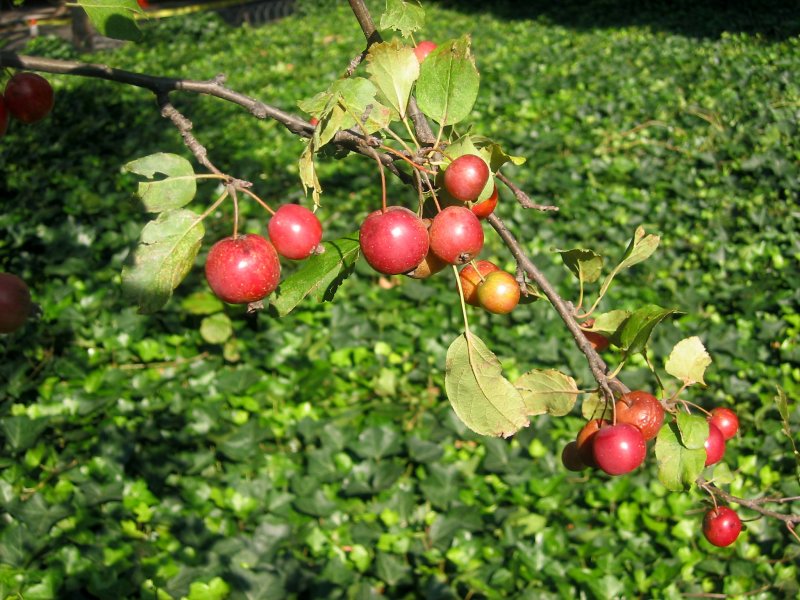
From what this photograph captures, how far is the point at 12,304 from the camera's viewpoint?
3.05ft

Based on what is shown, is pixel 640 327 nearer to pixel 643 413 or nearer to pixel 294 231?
pixel 643 413

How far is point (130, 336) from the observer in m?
2.72

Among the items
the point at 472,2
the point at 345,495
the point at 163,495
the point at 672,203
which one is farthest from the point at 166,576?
the point at 472,2

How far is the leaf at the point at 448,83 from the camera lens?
29.8 inches

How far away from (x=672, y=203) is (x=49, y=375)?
3141 millimetres

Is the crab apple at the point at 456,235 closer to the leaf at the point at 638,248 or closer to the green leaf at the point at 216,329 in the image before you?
the leaf at the point at 638,248

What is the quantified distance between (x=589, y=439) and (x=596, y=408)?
0.14 ft

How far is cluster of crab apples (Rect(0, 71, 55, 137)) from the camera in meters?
1.21

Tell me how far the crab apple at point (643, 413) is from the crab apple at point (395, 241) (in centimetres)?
35

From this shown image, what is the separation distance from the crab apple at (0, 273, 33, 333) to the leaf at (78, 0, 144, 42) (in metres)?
0.40

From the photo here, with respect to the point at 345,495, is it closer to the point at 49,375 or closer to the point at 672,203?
the point at 49,375

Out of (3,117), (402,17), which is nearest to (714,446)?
(402,17)

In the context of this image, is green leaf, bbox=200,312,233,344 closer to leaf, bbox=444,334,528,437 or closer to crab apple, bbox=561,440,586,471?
crab apple, bbox=561,440,586,471

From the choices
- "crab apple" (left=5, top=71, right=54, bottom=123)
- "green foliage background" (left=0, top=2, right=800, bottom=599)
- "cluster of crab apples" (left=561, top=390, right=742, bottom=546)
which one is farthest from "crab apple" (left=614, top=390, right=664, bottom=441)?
"green foliage background" (left=0, top=2, right=800, bottom=599)
